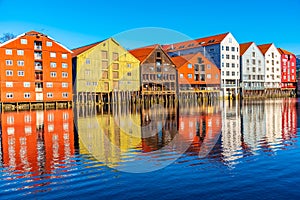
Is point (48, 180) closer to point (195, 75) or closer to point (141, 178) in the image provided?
point (141, 178)

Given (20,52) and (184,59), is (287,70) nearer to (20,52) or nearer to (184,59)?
(184,59)

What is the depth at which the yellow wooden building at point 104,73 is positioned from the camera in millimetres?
61603

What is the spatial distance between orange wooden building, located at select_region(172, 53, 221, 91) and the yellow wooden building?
45.3 feet

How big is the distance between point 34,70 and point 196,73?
39.9 meters

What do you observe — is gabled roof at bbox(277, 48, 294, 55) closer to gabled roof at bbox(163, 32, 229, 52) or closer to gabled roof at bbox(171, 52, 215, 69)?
gabled roof at bbox(163, 32, 229, 52)

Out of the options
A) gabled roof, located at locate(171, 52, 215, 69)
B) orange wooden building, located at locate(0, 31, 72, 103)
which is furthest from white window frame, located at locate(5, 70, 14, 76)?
gabled roof, located at locate(171, 52, 215, 69)

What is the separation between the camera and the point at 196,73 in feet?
260

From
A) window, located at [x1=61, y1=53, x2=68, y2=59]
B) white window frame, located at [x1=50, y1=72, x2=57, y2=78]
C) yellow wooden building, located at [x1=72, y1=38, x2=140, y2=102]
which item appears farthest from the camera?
yellow wooden building, located at [x1=72, y1=38, x2=140, y2=102]

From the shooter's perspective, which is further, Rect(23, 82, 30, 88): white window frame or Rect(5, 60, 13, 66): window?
Rect(23, 82, 30, 88): white window frame

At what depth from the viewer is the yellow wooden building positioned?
→ 61.6 metres

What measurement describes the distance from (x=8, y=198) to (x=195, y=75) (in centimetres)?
7311

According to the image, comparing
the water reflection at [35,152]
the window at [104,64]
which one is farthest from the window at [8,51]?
the water reflection at [35,152]

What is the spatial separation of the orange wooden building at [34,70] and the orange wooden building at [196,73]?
95.9ft

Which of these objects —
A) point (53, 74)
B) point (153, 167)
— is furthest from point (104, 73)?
point (153, 167)
